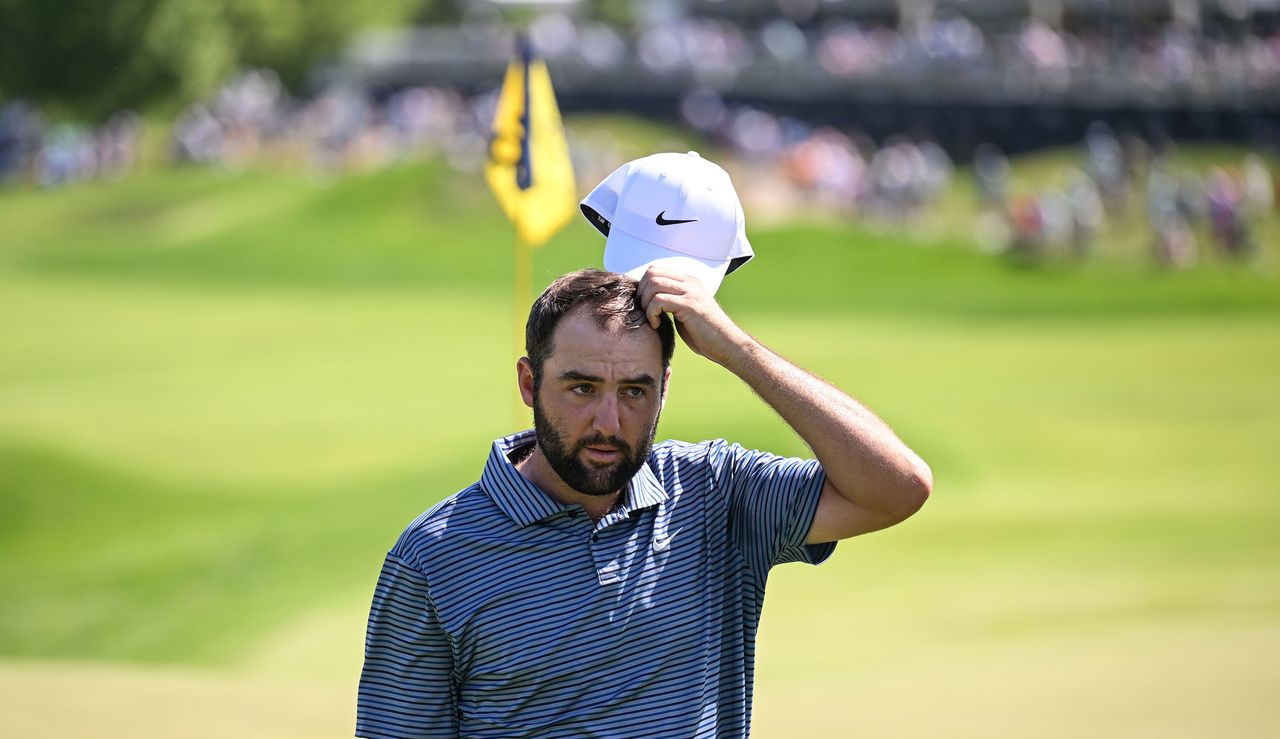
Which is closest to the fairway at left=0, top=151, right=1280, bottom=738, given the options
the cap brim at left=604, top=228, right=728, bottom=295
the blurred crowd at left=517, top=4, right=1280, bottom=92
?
the cap brim at left=604, top=228, right=728, bottom=295

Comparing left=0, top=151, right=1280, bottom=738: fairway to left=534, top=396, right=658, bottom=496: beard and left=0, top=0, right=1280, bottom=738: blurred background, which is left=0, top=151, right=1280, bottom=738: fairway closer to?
left=0, top=0, right=1280, bottom=738: blurred background

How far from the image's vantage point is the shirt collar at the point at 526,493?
9.78 feet

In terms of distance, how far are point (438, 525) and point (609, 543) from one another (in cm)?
31

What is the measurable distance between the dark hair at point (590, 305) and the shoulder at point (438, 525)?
25cm

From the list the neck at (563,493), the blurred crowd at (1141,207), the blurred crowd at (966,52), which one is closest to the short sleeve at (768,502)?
the neck at (563,493)

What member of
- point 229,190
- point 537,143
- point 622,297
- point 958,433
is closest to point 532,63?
point 537,143

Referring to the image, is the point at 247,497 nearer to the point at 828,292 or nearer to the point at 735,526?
the point at 735,526

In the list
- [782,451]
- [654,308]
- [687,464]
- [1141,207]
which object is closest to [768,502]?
[687,464]

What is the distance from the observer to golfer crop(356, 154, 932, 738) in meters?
2.96

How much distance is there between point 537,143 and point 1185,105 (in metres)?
38.9

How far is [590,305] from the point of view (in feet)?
9.98

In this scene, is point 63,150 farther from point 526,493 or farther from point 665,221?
point 526,493

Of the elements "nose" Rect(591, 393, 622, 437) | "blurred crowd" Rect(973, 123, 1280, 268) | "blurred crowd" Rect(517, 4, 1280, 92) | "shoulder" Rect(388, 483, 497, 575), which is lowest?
"shoulder" Rect(388, 483, 497, 575)

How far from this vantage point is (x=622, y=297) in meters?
3.05
